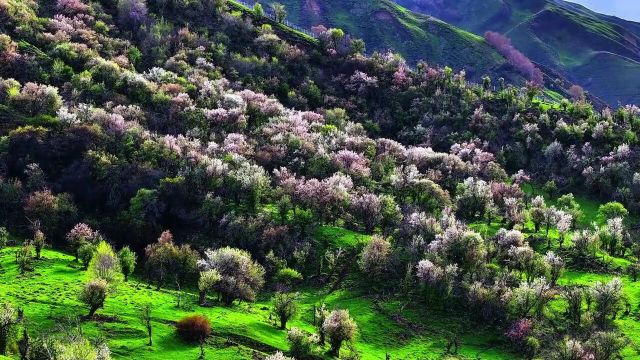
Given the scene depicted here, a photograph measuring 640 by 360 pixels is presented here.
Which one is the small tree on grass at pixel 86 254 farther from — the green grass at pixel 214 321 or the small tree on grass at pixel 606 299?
the small tree on grass at pixel 606 299

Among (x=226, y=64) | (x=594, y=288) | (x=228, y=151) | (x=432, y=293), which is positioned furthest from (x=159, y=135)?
(x=594, y=288)

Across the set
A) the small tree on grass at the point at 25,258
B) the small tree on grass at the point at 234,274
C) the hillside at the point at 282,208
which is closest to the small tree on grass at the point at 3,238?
the hillside at the point at 282,208

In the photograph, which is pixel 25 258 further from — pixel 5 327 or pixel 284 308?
pixel 284 308

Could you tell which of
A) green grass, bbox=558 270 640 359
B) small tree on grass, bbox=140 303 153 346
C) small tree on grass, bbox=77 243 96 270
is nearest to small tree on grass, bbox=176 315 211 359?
small tree on grass, bbox=140 303 153 346

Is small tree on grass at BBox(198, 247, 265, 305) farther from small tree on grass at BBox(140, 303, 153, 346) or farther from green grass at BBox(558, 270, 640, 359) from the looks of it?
green grass at BBox(558, 270, 640, 359)

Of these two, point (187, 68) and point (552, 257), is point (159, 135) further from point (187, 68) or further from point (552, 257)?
point (552, 257)
